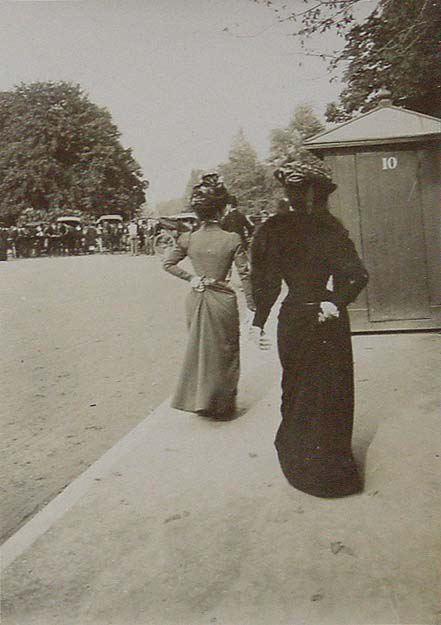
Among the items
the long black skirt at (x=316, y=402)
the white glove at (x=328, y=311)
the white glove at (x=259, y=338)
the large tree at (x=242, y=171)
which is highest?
the large tree at (x=242, y=171)

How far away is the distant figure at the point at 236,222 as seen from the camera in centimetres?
228

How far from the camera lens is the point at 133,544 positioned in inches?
74.2

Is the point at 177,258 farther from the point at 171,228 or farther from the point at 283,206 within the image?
the point at 283,206

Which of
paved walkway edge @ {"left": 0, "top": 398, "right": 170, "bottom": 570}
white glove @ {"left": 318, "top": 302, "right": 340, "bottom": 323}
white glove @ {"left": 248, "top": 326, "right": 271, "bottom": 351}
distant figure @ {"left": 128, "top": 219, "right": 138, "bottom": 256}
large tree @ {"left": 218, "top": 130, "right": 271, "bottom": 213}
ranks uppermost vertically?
large tree @ {"left": 218, "top": 130, "right": 271, "bottom": 213}

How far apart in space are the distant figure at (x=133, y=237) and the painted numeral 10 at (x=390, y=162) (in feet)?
3.45

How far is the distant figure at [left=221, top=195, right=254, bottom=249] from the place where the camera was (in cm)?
228

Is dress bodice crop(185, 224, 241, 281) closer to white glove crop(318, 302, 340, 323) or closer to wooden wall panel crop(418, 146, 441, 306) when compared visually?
white glove crop(318, 302, 340, 323)

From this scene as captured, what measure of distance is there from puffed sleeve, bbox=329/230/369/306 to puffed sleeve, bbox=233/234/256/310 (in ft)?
0.96

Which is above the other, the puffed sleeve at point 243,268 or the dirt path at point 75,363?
the puffed sleeve at point 243,268

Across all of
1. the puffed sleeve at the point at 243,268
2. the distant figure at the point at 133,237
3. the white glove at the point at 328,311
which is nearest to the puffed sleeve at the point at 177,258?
the distant figure at the point at 133,237

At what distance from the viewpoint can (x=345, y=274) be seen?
209 centimetres

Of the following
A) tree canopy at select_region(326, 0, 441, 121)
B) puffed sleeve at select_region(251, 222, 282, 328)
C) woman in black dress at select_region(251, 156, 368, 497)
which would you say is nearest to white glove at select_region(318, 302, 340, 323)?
woman in black dress at select_region(251, 156, 368, 497)

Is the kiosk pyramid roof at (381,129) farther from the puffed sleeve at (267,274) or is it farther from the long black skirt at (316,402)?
the long black skirt at (316,402)

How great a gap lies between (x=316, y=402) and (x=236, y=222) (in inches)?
28.6
